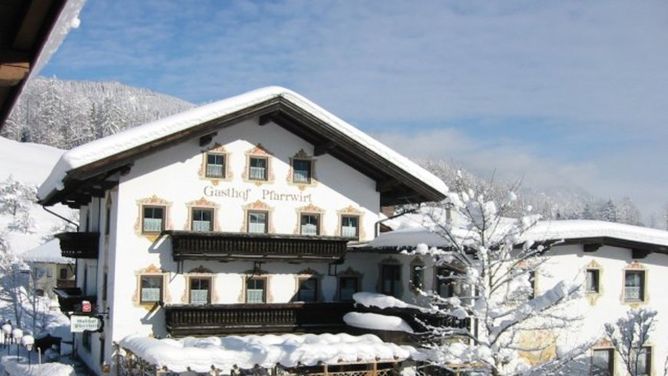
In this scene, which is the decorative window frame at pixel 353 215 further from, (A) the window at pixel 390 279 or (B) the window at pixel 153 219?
(B) the window at pixel 153 219

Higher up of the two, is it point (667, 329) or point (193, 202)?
point (193, 202)

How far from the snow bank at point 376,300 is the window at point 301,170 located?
4698 mm

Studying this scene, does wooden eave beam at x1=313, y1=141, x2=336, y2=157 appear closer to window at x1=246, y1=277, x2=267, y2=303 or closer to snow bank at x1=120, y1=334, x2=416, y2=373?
window at x1=246, y1=277, x2=267, y2=303

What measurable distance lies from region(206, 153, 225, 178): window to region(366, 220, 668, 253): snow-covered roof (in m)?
6.21

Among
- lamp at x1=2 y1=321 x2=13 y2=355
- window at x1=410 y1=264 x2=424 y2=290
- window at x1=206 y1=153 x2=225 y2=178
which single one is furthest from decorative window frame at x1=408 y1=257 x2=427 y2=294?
lamp at x1=2 y1=321 x2=13 y2=355

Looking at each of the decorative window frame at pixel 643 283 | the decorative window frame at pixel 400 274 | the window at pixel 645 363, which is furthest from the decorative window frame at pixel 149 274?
the window at pixel 645 363

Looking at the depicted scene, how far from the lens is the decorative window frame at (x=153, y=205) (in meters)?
23.9

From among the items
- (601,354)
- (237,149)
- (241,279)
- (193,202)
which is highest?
(237,149)

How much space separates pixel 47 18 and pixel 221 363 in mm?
17425

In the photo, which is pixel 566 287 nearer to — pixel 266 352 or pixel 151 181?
pixel 266 352

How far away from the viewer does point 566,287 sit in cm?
1438

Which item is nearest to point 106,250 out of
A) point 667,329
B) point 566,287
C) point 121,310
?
point 121,310

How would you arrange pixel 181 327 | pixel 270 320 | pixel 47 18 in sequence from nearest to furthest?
pixel 47 18, pixel 181 327, pixel 270 320

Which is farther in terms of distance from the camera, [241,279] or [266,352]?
[241,279]
